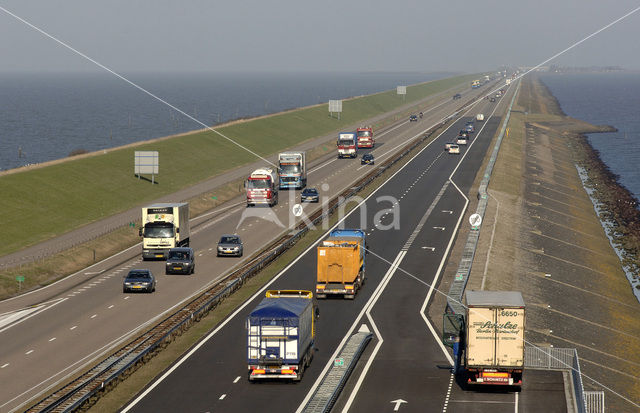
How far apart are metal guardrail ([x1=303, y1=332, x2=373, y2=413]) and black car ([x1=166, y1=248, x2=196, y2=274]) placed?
754 inches

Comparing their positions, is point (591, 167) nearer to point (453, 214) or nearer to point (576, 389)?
point (453, 214)

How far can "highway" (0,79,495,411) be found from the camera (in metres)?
40.5

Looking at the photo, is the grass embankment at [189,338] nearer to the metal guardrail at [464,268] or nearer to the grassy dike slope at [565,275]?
the metal guardrail at [464,268]

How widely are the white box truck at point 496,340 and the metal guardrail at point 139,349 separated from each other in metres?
15.3

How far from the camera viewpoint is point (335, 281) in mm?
53844

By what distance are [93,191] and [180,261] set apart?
34.4 m

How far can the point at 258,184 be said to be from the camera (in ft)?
293

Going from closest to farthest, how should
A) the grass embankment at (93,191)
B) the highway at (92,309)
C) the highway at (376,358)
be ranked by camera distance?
the highway at (376,358)
the highway at (92,309)
the grass embankment at (93,191)

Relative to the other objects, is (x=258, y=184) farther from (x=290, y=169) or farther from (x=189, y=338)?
(x=189, y=338)

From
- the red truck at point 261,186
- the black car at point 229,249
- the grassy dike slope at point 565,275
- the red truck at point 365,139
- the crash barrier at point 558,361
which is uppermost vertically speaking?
the red truck at point 365,139

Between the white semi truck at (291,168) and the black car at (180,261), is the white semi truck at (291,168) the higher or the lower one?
the higher one

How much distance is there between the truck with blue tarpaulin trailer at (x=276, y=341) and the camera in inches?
1447

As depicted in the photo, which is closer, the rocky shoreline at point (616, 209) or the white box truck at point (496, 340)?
the white box truck at point (496, 340)

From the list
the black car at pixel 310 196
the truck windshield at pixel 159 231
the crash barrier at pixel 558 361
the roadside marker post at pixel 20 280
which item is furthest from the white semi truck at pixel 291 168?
the crash barrier at pixel 558 361
